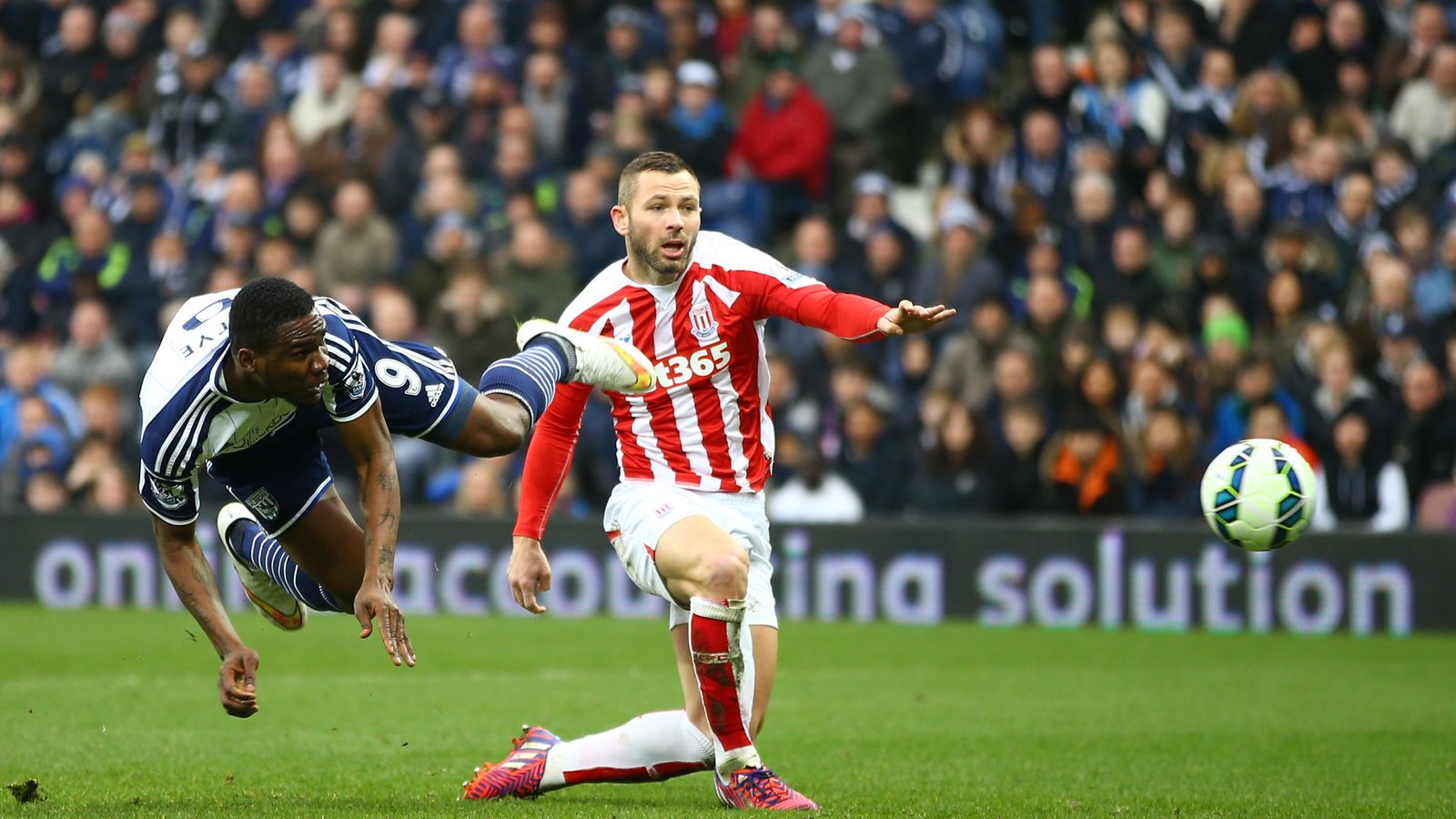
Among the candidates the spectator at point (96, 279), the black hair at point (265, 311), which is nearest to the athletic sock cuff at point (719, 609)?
the black hair at point (265, 311)

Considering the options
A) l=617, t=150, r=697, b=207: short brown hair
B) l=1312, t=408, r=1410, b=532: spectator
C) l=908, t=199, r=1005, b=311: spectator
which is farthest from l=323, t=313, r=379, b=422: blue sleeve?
l=908, t=199, r=1005, b=311: spectator

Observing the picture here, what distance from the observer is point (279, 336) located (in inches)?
246

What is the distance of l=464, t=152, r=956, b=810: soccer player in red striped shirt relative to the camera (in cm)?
677

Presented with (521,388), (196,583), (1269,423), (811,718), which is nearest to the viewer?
(196,583)

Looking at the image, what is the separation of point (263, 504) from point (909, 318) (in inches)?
→ 116

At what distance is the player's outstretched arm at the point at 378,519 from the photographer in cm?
615

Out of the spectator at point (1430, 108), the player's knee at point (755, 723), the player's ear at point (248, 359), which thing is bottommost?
the player's knee at point (755, 723)

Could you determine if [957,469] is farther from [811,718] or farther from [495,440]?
[495,440]

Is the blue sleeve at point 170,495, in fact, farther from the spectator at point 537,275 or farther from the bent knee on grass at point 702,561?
the spectator at point 537,275

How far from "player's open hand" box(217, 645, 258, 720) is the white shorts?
4.50 ft

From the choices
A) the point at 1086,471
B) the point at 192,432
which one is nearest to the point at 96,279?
the point at 1086,471

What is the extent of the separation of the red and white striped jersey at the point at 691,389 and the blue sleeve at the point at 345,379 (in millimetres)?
840

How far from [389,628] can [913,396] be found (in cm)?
944

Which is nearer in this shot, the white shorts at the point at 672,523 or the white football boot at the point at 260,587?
the white shorts at the point at 672,523
